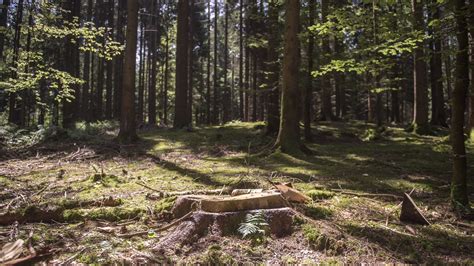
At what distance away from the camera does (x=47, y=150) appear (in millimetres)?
12703

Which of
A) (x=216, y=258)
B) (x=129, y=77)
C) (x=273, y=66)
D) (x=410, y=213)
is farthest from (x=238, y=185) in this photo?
(x=273, y=66)

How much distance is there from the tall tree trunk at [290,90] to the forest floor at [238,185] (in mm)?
619

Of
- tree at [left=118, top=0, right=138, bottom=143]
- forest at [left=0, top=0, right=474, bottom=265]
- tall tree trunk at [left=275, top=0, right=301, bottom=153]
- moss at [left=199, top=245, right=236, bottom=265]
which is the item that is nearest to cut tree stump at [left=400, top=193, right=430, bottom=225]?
forest at [left=0, top=0, right=474, bottom=265]

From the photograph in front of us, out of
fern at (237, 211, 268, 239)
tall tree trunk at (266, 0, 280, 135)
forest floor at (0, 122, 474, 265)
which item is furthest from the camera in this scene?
tall tree trunk at (266, 0, 280, 135)

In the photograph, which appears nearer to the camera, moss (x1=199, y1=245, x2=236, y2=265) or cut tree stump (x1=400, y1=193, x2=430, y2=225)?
moss (x1=199, y1=245, x2=236, y2=265)

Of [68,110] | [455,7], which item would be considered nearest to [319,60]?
[455,7]

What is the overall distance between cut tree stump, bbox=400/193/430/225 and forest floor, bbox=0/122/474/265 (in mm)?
197

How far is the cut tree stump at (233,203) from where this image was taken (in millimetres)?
4754

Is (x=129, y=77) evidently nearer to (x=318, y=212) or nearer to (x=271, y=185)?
(x=271, y=185)

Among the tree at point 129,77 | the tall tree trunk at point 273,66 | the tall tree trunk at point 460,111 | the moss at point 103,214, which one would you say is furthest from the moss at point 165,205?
the tall tree trunk at point 273,66

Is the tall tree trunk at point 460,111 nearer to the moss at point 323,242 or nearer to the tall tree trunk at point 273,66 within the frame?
the moss at point 323,242

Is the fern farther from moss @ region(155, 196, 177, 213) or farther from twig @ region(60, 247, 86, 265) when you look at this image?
twig @ region(60, 247, 86, 265)

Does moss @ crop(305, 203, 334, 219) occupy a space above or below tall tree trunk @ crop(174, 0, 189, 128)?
below

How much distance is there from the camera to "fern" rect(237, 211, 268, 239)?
4355mm
